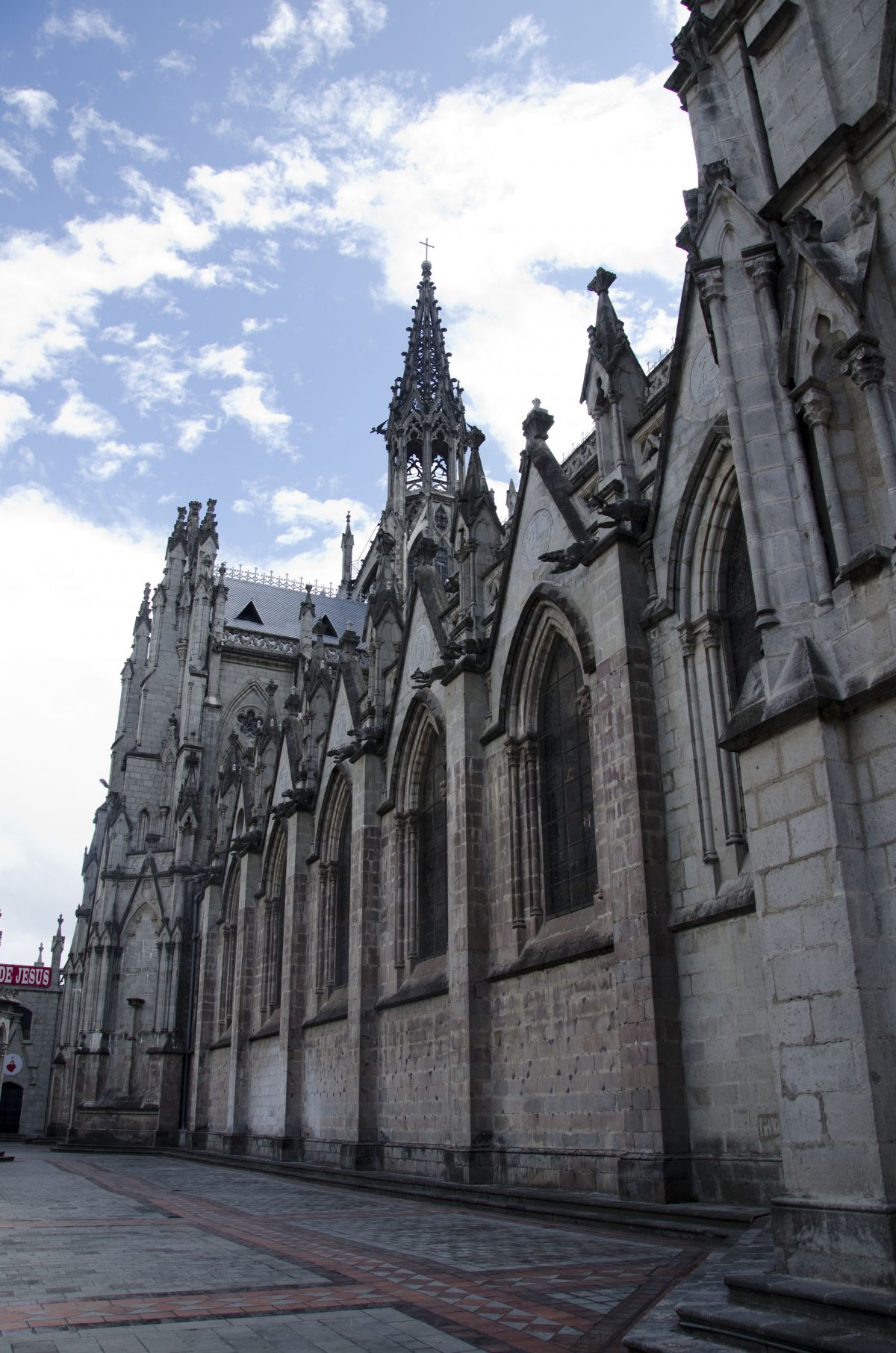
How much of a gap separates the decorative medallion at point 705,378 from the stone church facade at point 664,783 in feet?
0.13

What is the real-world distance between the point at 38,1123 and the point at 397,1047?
4377 cm

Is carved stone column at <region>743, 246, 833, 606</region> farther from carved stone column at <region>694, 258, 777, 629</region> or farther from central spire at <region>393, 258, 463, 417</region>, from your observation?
central spire at <region>393, 258, 463, 417</region>

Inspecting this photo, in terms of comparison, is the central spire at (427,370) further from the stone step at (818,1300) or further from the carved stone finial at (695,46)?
the stone step at (818,1300)

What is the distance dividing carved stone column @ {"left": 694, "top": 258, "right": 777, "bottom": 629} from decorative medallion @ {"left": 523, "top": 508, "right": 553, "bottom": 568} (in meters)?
8.54

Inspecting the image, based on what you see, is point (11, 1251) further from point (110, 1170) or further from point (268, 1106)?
point (268, 1106)

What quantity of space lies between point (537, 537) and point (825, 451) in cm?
1009

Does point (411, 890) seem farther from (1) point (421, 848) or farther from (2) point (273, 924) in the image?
(2) point (273, 924)

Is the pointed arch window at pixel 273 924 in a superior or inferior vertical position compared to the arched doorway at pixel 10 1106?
superior

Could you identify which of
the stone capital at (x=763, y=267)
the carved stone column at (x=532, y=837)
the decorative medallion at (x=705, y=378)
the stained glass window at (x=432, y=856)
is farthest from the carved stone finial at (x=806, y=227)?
the stained glass window at (x=432, y=856)

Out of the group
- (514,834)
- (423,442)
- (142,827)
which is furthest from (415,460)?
(514,834)

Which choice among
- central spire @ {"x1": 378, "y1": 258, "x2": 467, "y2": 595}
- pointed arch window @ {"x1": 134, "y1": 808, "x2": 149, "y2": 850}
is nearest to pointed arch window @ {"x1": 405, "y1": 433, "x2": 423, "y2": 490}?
central spire @ {"x1": 378, "y1": 258, "x2": 467, "y2": 595}

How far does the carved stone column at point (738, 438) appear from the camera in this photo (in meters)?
7.29

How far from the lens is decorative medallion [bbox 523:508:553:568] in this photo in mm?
16938

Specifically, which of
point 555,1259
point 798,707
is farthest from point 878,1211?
point 555,1259
